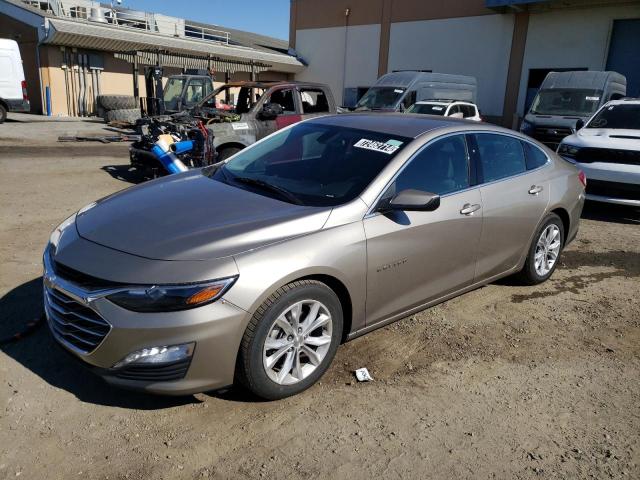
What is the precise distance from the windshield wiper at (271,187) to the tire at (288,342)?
64cm

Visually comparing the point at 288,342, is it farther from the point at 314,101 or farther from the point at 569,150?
the point at 314,101

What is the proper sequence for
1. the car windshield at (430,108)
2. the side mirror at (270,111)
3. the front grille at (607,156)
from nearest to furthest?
the front grille at (607,156) → the side mirror at (270,111) → the car windshield at (430,108)

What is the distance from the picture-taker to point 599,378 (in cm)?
353

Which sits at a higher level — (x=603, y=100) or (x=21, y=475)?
(x=603, y=100)

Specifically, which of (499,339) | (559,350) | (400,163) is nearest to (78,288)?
(400,163)

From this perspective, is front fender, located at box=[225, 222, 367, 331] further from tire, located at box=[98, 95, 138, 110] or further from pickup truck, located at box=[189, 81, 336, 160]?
tire, located at box=[98, 95, 138, 110]

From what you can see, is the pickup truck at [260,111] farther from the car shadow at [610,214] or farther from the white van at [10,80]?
the white van at [10,80]

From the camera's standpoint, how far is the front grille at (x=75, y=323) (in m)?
2.72

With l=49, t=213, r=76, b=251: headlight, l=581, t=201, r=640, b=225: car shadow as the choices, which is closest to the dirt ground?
l=49, t=213, r=76, b=251: headlight

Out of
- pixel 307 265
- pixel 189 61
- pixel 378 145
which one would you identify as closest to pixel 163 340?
pixel 307 265

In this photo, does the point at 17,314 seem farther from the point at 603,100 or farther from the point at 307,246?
the point at 603,100

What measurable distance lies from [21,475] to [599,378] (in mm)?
3413

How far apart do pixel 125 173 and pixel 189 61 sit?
17.7 meters

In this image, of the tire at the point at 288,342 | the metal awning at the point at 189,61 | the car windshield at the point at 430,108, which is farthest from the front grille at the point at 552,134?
the metal awning at the point at 189,61
